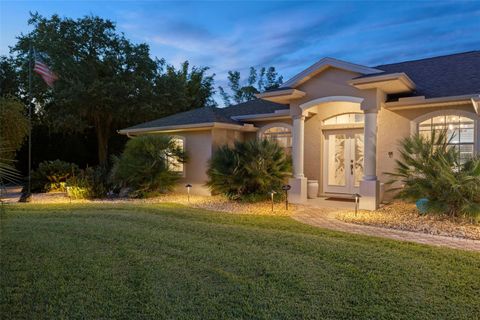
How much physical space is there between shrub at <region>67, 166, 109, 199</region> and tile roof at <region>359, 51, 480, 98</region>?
11427mm

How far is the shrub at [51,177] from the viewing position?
16.2m

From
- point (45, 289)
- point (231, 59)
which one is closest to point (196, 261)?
point (45, 289)

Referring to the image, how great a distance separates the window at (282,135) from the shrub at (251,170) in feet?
6.69

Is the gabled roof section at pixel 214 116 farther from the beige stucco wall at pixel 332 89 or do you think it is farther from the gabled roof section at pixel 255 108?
the beige stucco wall at pixel 332 89

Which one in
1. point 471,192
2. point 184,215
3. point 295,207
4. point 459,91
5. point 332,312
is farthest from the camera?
point 295,207

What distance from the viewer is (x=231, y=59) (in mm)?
40000

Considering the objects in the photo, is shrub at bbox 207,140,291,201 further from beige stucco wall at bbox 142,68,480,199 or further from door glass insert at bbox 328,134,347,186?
door glass insert at bbox 328,134,347,186

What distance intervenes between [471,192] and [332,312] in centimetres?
644

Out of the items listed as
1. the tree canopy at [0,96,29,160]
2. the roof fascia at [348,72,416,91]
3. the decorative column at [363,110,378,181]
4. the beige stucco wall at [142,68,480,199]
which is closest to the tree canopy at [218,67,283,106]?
the beige stucco wall at [142,68,480,199]

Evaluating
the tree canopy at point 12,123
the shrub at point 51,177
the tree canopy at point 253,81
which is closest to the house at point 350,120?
the shrub at point 51,177

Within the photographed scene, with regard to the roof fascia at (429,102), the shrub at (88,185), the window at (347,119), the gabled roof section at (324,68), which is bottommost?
the shrub at (88,185)

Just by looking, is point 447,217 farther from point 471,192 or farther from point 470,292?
point 470,292

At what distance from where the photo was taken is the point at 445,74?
40.9 ft

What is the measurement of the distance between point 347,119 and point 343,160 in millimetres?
1580
